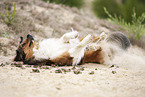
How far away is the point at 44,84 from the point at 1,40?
3583 mm

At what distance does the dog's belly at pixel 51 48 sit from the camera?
11.3 ft

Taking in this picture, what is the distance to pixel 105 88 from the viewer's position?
7.20 feet

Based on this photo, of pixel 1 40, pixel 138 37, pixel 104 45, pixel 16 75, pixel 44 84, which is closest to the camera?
pixel 44 84

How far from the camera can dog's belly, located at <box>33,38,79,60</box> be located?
11.3 feet

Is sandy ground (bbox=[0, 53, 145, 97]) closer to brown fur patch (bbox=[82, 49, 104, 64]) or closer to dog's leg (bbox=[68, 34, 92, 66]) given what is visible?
dog's leg (bbox=[68, 34, 92, 66])

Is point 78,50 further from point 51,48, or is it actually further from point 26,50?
point 26,50

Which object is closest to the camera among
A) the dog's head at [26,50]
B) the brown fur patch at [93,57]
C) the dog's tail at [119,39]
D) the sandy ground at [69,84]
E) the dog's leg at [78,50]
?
the sandy ground at [69,84]

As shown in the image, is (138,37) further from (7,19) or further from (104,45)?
(7,19)

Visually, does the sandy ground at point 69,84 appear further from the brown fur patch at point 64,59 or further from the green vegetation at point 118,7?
the green vegetation at point 118,7

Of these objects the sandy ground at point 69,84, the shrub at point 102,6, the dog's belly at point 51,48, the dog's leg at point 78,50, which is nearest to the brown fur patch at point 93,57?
the dog's leg at point 78,50

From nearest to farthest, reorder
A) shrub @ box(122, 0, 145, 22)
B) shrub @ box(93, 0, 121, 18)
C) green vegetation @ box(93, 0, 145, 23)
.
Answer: shrub @ box(122, 0, 145, 22), green vegetation @ box(93, 0, 145, 23), shrub @ box(93, 0, 121, 18)

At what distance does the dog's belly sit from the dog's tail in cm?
91

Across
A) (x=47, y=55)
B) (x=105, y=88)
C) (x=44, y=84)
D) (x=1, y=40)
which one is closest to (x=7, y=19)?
(x=1, y=40)

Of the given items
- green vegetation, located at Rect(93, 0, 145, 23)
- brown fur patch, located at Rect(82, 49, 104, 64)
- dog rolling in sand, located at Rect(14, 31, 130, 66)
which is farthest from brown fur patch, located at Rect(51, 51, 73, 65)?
green vegetation, located at Rect(93, 0, 145, 23)
